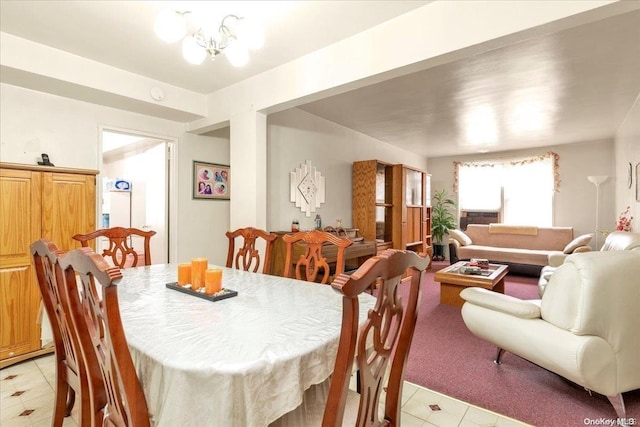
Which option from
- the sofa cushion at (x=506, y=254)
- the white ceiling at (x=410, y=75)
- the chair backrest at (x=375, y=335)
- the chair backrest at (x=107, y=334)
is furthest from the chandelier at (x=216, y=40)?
the sofa cushion at (x=506, y=254)

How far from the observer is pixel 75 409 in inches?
74.1

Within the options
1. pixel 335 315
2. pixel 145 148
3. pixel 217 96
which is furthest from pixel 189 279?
pixel 145 148

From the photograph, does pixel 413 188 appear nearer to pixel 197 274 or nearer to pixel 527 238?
pixel 527 238

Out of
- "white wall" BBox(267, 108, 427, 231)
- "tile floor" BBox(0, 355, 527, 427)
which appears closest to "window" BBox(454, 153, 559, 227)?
"white wall" BBox(267, 108, 427, 231)

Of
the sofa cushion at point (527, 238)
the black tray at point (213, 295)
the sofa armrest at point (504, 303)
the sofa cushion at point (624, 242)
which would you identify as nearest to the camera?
the black tray at point (213, 295)

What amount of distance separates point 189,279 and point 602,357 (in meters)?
2.15

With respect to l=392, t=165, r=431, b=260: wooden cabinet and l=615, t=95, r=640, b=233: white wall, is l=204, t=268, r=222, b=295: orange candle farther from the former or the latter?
l=615, t=95, r=640, b=233: white wall

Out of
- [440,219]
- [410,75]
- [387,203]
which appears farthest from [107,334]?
[440,219]

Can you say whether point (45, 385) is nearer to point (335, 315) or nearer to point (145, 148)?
point (335, 315)

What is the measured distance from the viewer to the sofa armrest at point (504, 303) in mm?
1927

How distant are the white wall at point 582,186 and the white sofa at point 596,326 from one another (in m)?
5.35

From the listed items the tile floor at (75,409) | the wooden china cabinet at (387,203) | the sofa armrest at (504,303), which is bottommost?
the tile floor at (75,409)

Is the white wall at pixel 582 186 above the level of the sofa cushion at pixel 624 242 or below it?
above

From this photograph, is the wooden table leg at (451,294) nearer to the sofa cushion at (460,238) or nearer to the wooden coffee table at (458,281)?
the wooden coffee table at (458,281)
